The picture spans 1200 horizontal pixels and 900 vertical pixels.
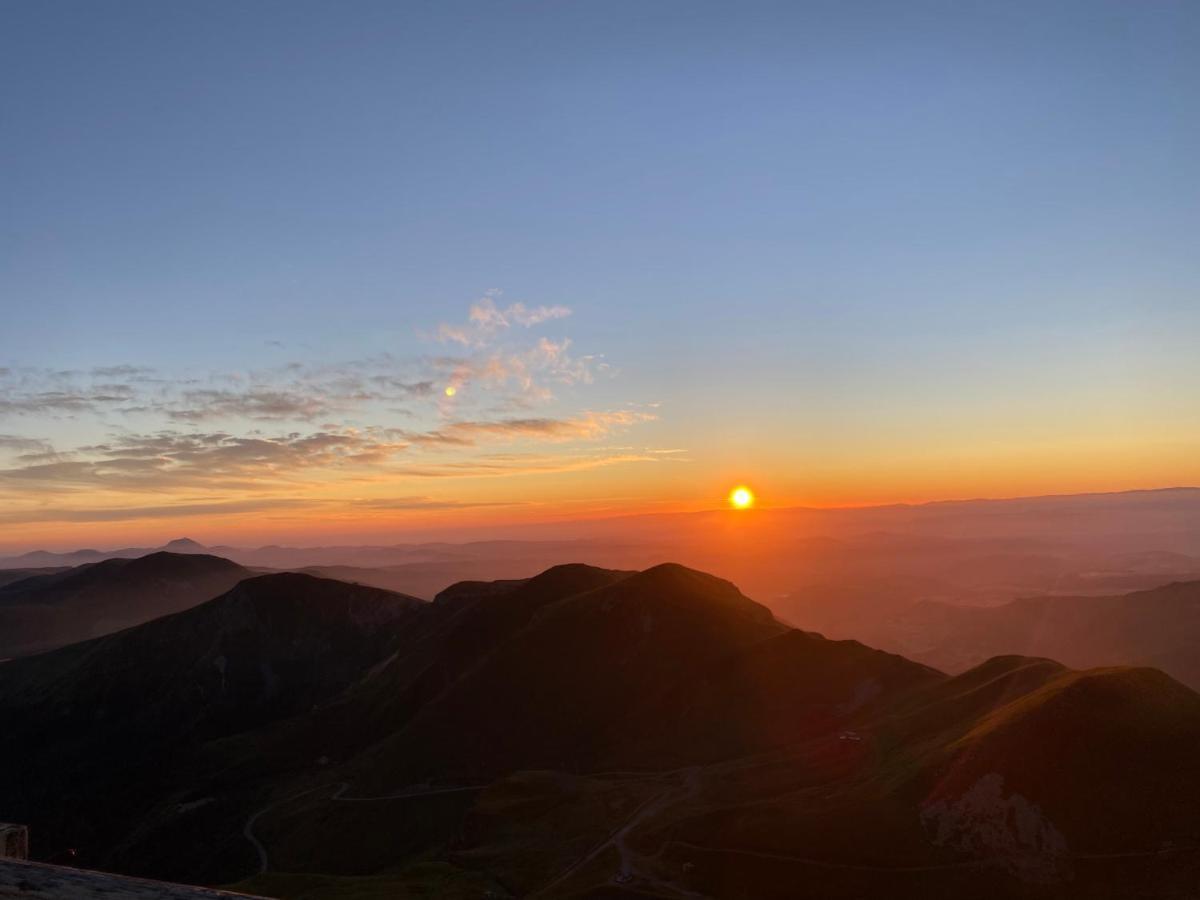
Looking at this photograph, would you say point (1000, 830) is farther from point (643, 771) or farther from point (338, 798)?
point (338, 798)

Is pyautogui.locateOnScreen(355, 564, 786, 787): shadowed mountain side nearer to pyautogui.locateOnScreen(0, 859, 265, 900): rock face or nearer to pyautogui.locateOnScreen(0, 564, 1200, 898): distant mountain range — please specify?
pyautogui.locateOnScreen(0, 564, 1200, 898): distant mountain range

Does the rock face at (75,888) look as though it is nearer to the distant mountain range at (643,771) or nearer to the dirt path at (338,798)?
the distant mountain range at (643,771)

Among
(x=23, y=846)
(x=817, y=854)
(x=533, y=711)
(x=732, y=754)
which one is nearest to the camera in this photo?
(x=23, y=846)

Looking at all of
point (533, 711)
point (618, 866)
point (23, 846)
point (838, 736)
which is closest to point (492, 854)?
point (618, 866)

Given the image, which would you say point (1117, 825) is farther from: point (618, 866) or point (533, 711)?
point (533, 711)

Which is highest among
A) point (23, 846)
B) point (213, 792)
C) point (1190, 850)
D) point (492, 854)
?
point (23, 846)

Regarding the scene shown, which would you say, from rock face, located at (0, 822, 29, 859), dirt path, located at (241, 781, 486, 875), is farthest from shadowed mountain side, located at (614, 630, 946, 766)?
rock face, located at (0, 822, 29, 859)

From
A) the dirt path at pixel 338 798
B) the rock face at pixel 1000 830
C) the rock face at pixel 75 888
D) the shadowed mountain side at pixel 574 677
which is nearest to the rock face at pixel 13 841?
the rock face at pixel 75 888
